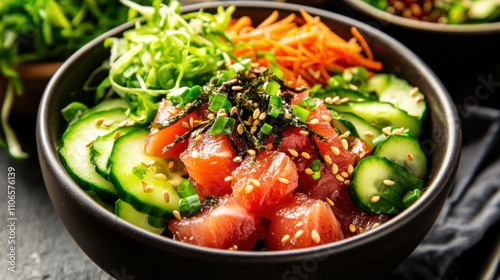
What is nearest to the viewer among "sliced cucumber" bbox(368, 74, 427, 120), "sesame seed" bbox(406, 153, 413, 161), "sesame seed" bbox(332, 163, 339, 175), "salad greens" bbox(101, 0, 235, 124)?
"sesame seed" bbox(332, 163, 339, 175)

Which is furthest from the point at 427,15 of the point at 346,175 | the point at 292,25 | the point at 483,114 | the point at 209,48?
the point at 346,175

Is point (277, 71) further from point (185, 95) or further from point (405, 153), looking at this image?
point (405, 153)

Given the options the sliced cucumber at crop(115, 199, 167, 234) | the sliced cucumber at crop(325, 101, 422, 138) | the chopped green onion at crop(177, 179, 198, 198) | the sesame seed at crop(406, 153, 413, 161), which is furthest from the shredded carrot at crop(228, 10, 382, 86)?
the sliced cucumber at crop(115, 199, 167, 234)

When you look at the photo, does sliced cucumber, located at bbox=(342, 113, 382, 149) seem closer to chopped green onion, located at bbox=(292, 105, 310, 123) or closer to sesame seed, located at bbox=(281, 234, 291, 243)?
chopped green onion, located at bbox=(292, 105, 310, 123)

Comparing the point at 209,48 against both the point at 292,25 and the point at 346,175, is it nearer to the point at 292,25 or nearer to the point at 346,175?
the point at 292,25

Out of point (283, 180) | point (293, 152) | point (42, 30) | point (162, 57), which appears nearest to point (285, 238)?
point (283, 180)

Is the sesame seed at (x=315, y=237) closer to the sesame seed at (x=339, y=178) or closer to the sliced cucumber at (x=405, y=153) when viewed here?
the sesame seed at (x=339, y=178)
